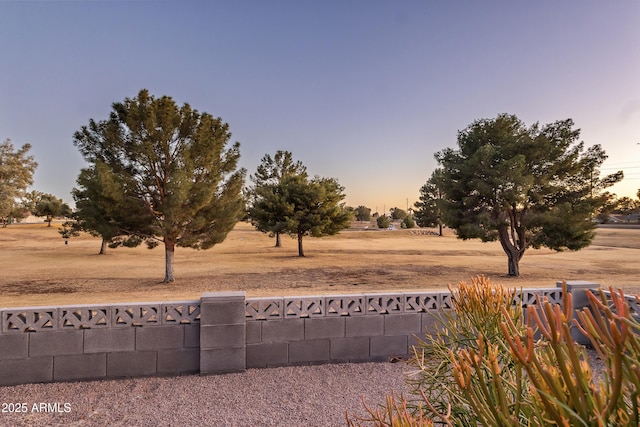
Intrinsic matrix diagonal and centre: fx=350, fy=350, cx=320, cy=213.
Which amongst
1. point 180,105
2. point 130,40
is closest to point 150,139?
point 180,105

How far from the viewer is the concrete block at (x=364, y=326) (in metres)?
6.61

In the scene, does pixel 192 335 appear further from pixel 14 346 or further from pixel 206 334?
pixel 14 346

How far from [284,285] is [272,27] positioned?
12123 millimetres

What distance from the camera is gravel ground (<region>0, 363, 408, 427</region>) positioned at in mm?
4812

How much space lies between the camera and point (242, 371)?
611cm

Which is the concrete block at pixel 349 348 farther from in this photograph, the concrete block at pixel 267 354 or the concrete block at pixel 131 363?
the concrete block at pixel 131 363

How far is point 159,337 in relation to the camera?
19.7 ft

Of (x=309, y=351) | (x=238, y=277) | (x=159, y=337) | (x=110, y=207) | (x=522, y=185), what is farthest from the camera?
(x=238, y=277)

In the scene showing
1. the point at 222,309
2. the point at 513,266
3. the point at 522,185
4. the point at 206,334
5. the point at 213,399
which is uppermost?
the point at 522,185

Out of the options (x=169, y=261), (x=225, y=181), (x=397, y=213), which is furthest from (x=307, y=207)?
(x=397, y=213)

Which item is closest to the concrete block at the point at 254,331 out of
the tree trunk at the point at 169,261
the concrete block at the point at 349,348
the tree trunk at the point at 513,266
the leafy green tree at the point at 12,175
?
the concrete block at the point at 349,348

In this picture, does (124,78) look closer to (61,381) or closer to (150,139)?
(150,139)

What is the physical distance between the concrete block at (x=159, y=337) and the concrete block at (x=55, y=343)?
0.92 m

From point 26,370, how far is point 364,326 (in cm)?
566
